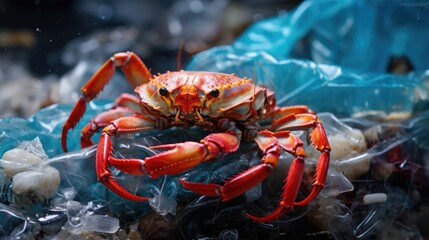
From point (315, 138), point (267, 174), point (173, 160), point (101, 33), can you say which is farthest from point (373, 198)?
point (101, 33)

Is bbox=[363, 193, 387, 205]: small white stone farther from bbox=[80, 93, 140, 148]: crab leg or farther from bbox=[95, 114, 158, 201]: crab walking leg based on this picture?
bbox=[80, 93, 140, 148]: crab leg

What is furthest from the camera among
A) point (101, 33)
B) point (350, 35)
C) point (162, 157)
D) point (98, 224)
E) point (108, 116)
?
point (101, 33)

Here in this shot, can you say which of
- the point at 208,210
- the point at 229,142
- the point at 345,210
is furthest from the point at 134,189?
the point at 345,210

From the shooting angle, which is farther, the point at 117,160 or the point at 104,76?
the point at 104,76

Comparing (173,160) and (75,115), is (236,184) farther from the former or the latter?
(75,115)

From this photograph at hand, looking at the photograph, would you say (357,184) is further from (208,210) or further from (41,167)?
(41,167)

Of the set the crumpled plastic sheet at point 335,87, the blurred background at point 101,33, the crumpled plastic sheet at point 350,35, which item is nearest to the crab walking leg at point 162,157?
the crumpled plastic sheet at point 335,87

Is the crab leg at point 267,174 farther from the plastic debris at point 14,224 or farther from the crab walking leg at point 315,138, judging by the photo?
the plastic debris at point 14,224

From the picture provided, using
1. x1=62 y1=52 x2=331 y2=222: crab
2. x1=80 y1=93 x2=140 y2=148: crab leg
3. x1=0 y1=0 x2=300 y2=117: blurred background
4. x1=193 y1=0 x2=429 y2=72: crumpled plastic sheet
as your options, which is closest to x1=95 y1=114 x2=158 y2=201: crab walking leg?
x1=62 y1=52 x2=331 y2=222: crab
